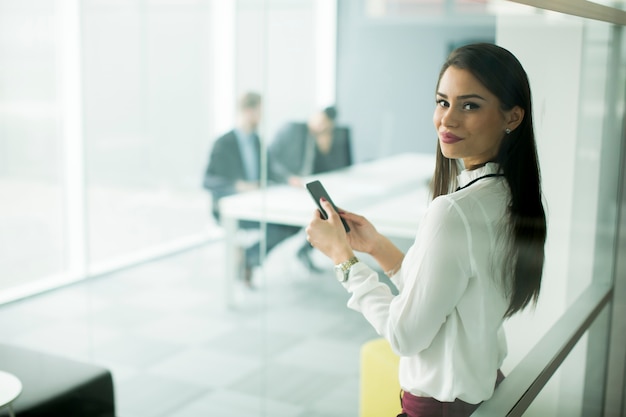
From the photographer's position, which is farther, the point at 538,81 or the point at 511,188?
the point at 538,81

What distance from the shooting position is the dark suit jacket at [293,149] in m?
3.41

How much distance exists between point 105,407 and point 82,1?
2071mm

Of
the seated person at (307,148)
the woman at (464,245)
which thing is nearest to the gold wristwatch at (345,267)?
the woman at (464,245)

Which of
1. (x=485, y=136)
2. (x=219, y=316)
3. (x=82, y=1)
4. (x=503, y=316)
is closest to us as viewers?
(x=485, y=136)

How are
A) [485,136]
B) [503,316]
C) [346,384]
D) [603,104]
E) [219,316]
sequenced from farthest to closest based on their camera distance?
[219,316] < [346,384] < [603,104] < [503,316] < [485,136]

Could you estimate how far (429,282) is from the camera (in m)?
1.26

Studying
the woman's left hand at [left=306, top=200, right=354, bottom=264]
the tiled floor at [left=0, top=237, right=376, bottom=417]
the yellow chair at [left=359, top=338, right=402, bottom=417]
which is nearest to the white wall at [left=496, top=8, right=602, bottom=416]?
the yellow chair at [left=359, top=338, right=402, bottom=417]

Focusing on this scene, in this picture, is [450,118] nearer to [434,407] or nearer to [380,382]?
[434,407]

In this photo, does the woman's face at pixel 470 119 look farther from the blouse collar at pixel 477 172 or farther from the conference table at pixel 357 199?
the conference table at pixel 357 199

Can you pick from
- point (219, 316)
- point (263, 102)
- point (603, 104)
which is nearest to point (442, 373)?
point (603, 104)

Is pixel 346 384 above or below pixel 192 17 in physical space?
below

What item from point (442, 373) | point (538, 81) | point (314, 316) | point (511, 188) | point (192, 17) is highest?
point (192, 17)

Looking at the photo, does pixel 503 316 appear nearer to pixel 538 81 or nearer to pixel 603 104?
pixel 538 81

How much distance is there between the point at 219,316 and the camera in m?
4.09
